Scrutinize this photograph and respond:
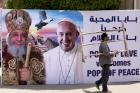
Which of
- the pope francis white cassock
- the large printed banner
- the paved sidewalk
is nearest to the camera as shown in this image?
the paved sidewalk

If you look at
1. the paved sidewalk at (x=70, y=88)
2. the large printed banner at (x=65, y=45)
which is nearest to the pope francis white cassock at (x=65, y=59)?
the large printed banner at (x=65, y=45)

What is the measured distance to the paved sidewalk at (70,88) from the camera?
12.9m

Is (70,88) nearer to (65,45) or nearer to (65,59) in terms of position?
(65,59)

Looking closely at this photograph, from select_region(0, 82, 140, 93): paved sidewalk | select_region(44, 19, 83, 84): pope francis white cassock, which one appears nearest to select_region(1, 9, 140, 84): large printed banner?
select_region(44, 19, 83, 84): pope francis white cassock

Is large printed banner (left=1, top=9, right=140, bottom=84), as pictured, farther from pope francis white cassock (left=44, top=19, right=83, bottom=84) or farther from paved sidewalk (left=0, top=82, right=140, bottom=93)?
paved sidewalk (left=0, top=82, right=140, bottom=93)

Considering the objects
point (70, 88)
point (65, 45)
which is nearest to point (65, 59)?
point (65, 45)

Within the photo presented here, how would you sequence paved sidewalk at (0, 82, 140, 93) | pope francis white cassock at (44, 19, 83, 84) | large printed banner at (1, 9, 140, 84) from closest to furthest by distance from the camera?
1. paved sidewalk at (0, 82, 140, 93)
2. large printed banner at (1, 9, 140, 84)
3. pope francis white cassock at (44, 19, 83, 84)

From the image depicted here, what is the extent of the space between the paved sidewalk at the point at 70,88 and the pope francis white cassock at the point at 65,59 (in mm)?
353

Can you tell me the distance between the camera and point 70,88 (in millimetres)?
13430

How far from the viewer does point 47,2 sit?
14883 mm

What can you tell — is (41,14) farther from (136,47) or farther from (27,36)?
(136,47)

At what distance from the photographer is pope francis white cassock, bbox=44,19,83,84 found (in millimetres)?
13930

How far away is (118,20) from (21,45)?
2849 mm

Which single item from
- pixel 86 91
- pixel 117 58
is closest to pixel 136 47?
pixel 117 58
